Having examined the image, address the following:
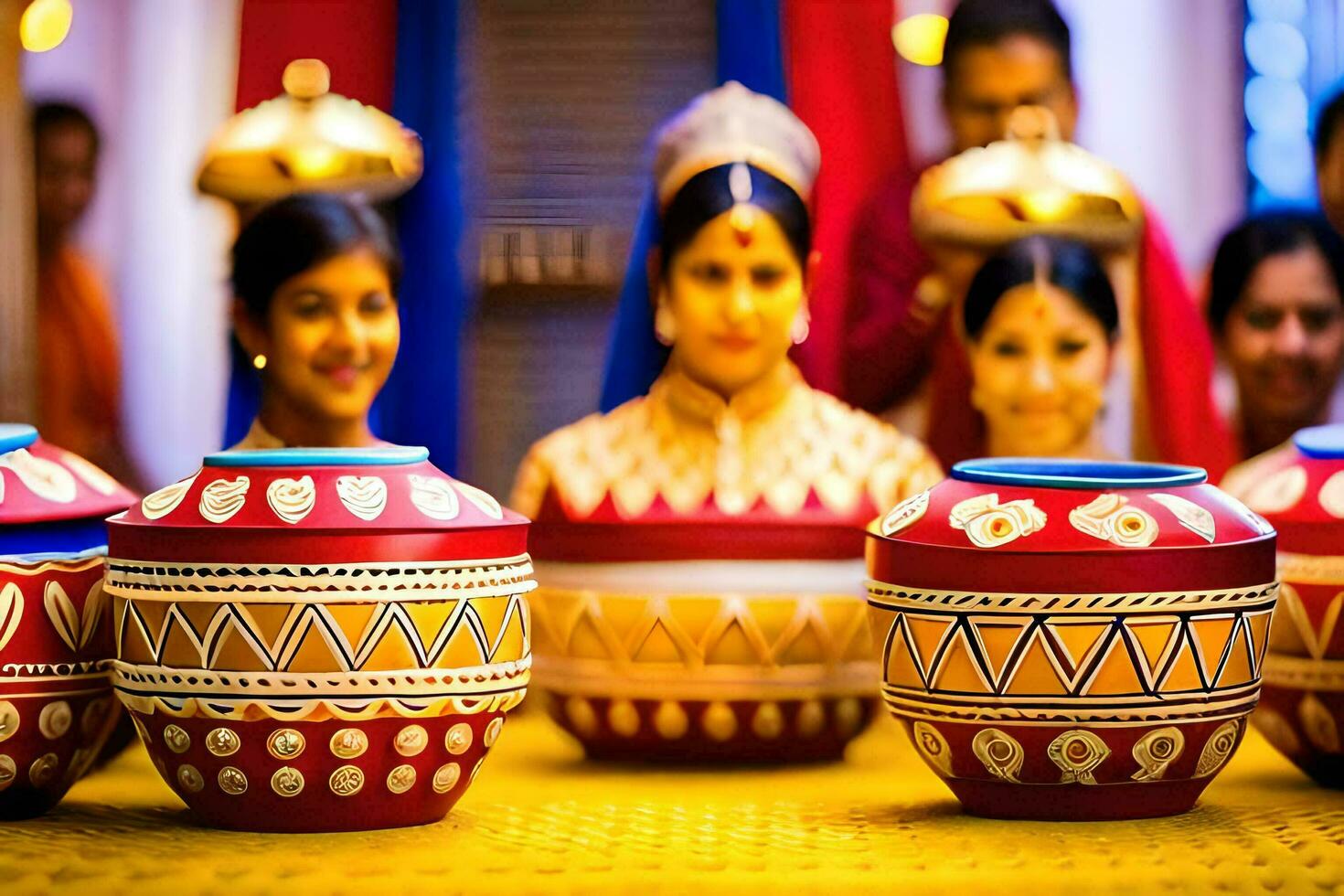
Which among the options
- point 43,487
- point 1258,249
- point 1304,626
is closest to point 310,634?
point 43,487

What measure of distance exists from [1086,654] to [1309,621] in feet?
0.72

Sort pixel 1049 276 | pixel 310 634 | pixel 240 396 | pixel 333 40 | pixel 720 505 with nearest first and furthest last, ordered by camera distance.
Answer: pixel 310 634, pixel 720 505, pixel 1049 276, pixel 240 396, pixel 333 40

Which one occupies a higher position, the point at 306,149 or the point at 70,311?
the point at 306,149

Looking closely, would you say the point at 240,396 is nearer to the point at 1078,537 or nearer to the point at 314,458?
the point at 314,458

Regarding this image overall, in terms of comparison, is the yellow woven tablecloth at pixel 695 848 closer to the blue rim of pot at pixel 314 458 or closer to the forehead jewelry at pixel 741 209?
the blue rim of pot at pixel 314 458

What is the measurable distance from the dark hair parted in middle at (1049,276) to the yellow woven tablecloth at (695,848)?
0.41m

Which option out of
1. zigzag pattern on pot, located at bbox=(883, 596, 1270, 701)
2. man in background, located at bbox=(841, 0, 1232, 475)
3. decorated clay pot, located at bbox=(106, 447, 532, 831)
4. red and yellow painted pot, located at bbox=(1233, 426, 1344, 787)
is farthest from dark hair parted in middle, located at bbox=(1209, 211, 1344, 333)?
decorated clay pot, located at bbox=(106, 447, 532, 831)

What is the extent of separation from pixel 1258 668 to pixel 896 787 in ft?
0.89

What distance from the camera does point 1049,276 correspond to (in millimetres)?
1512

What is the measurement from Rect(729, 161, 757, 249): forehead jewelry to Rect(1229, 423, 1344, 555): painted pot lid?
399 millimetres

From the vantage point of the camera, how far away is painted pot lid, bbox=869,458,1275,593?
3.59 ft

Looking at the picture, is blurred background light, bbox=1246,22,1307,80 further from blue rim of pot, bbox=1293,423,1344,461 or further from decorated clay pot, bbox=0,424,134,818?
decorated clay pot, bbox=0,424,134,818

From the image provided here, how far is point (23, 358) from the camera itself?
70.3 inches

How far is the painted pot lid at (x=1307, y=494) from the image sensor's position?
4.05ft
